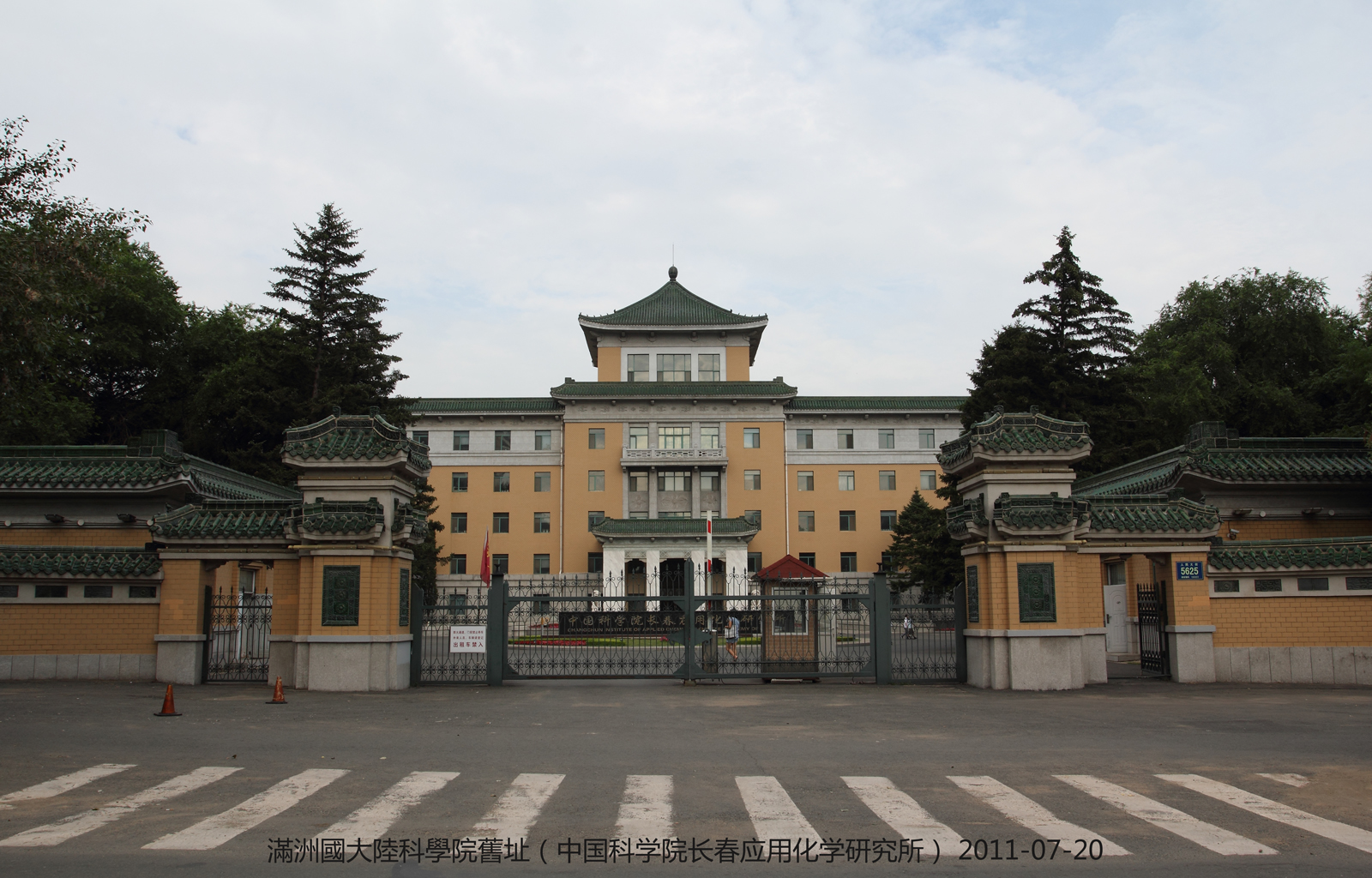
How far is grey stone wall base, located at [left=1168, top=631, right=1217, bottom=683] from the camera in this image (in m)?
18.4

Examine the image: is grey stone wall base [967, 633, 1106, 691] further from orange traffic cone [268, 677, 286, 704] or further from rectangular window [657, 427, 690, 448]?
rectangular window [657, 427, 690, 448]

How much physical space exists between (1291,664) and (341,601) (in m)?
17.9

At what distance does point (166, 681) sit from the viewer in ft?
60.1

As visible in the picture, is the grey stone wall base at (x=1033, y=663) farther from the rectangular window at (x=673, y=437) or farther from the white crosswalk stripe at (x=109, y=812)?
the rectangular window at (x=673, y=437)

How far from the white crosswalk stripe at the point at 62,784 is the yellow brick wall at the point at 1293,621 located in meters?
18.2

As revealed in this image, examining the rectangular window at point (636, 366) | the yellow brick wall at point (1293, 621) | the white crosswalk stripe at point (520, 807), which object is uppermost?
the rectangular window at point (636, 366)

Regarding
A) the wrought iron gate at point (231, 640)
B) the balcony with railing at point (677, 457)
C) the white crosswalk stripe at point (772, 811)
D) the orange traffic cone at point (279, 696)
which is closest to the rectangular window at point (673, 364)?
the balcony with railing at point (677, 457)

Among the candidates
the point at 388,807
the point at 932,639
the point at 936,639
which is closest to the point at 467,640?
the point at 932,639

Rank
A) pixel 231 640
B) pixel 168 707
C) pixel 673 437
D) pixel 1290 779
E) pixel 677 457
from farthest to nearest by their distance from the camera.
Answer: pixel 673 437 → pixel 677 457 → pixel 231 640 → pixel 168 707 → pixel 1290 779

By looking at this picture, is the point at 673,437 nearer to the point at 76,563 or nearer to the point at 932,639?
the point at 932,639

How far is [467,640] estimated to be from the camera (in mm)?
18906

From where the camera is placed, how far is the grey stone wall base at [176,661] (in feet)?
60.2

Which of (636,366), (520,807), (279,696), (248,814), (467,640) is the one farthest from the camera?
(636,366)

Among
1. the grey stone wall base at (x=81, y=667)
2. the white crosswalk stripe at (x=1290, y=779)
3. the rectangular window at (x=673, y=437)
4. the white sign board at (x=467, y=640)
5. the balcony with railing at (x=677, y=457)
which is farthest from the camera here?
the rectangular window at (x=673, y=437)
